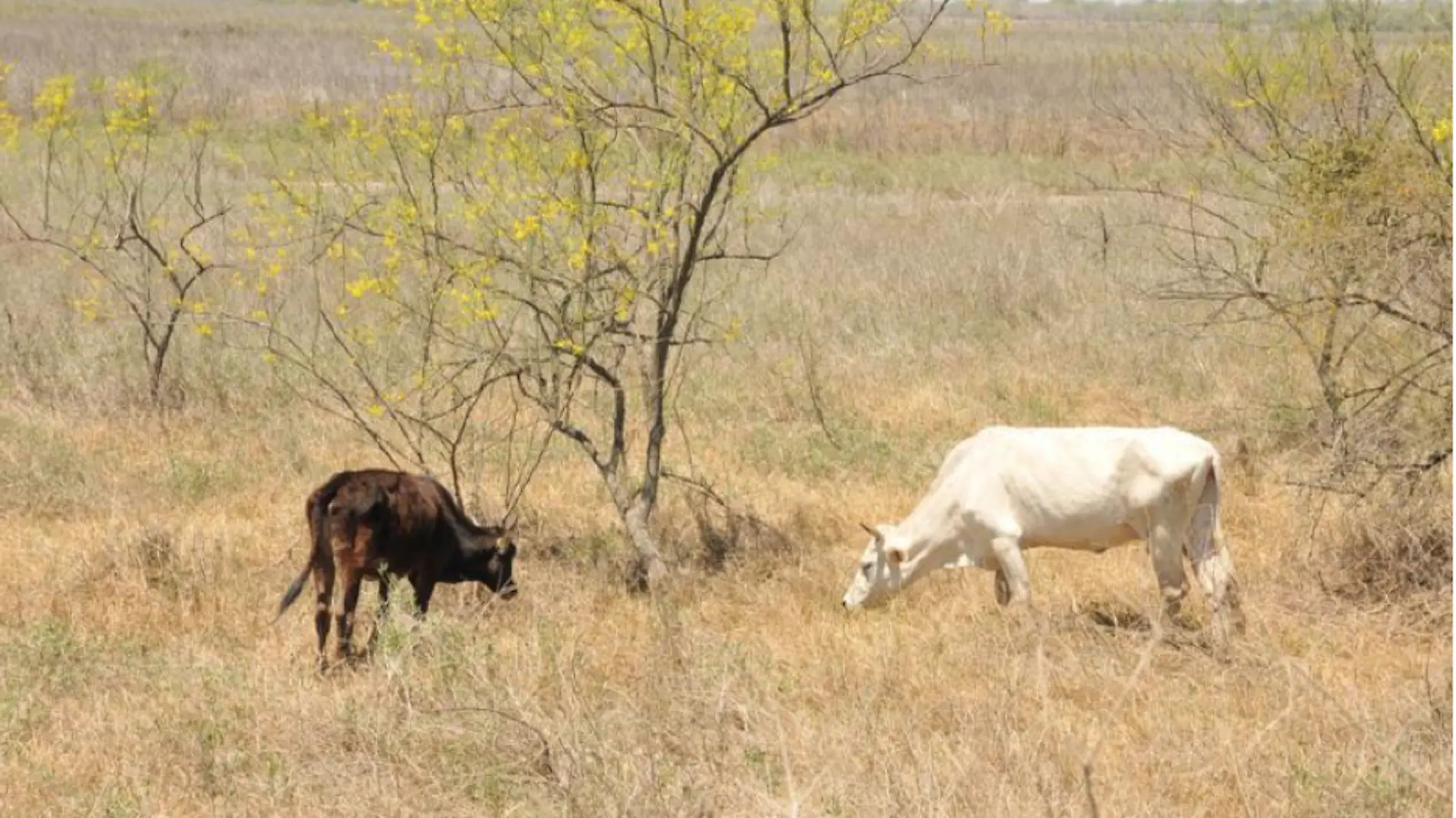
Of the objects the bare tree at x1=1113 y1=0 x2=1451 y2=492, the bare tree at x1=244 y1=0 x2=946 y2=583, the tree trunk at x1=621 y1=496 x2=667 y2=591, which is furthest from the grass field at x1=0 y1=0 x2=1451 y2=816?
the bare tree at x1=244 y1=0 x2=946 y2=583

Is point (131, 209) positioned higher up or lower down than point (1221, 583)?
higher up

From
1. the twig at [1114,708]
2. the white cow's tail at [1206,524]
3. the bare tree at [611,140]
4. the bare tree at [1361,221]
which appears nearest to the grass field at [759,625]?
the twig at [1114,708]

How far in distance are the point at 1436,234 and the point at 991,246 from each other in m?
10.4

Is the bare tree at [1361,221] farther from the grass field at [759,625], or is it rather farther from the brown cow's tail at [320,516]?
the brown cow's tail at [320,516]

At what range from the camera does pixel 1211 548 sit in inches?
332

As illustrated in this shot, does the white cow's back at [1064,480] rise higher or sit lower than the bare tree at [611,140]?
lower

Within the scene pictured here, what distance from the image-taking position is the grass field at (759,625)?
625 centimetres

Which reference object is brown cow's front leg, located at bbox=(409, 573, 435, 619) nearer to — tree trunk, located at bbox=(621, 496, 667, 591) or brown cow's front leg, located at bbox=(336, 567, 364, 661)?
brown cow's front leg, located at bbox=(336, 567, 364, 661)

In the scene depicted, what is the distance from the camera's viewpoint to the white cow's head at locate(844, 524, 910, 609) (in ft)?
29.1

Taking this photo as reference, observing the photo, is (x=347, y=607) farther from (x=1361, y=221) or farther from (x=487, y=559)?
(x=1361, y=221)

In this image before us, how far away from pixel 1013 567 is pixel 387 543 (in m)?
3.18

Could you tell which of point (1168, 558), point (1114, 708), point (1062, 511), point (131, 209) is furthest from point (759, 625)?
point (131, 209)

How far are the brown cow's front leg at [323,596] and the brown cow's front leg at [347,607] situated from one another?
6cm

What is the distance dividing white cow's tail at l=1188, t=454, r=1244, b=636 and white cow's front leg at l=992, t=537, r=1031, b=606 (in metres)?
0.84
